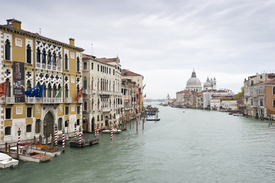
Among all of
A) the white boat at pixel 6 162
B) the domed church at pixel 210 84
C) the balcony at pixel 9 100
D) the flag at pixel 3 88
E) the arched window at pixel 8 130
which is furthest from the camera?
the domed church at pixel 210 84

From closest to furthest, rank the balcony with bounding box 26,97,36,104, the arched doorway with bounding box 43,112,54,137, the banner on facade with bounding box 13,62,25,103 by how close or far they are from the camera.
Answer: the banner on facade with bounding box 13,62,25,103, the balcony with bounding box 26,97,36,104, the arched doorway with bounding box 43,112,54,137

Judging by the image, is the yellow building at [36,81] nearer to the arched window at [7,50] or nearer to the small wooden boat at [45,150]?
the arched window at [7,50]

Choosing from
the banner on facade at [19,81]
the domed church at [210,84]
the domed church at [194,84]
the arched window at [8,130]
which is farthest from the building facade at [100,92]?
the domed church at [194,84]

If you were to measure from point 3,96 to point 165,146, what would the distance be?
547 inches

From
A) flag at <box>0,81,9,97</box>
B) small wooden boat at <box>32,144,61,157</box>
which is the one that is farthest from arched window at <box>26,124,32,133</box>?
flag at <box>0,81,9,97</box>

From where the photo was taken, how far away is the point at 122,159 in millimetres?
18016

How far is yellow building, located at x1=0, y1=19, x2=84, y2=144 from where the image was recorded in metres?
18.3

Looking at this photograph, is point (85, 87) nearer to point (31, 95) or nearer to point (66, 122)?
point (66, 122)

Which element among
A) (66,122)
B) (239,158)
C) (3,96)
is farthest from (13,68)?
(239,158)

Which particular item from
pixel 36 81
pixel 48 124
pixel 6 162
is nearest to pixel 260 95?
pixel 48 124

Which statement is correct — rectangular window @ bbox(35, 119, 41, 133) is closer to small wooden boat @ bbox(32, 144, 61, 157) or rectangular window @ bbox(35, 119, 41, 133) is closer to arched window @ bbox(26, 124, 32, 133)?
arched window @ bbox(26, 124, 32, 133)

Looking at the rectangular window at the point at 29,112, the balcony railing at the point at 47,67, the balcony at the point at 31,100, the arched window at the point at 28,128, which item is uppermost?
the balcony railing at the point at 47,67

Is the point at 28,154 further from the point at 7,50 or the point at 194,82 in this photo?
the point at 194,82

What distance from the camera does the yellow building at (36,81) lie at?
60.1ft
